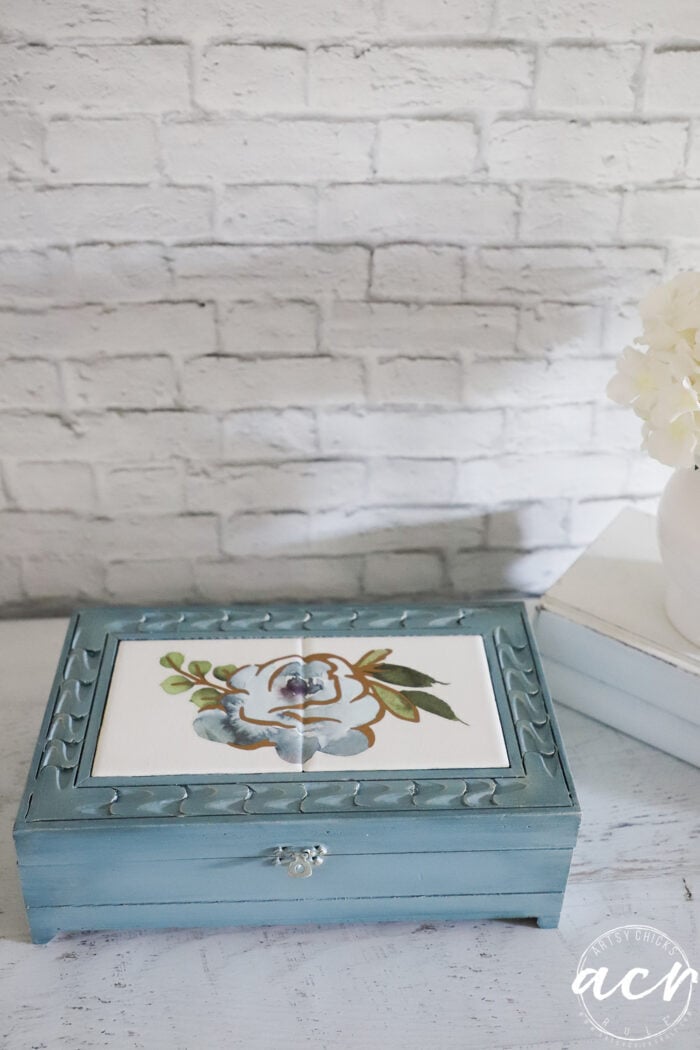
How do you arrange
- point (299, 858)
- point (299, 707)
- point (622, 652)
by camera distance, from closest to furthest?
1. point (299, 858)
2. point (299, 707)
3. point (622, 652)

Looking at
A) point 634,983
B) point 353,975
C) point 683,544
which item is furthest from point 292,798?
point 683,544

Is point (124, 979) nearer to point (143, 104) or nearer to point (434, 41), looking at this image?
point (143, 104)

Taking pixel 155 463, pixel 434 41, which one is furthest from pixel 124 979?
pixel 434 41

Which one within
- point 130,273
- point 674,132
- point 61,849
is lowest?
point 61,849

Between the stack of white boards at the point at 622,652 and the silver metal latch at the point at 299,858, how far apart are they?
15.1 inches

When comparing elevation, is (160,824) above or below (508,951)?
above

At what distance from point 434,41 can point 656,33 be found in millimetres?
221

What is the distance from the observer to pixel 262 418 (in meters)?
1.19

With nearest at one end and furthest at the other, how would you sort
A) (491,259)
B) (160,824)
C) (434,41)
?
1. (160,824)
2. (434,41)
3. (491,259)

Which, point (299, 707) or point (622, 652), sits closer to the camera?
point (299, 707)

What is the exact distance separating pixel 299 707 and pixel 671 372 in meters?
0.47

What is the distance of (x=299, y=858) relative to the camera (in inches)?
35.0

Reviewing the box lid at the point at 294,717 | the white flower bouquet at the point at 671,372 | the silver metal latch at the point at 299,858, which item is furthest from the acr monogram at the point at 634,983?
the white flower bouquet at the point at 671,372

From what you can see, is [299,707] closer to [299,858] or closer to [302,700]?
[302,700]
